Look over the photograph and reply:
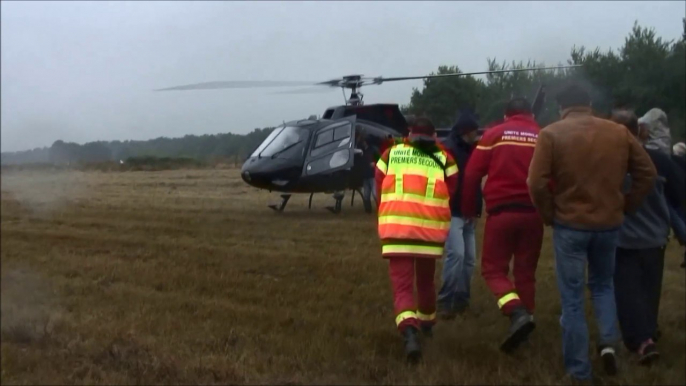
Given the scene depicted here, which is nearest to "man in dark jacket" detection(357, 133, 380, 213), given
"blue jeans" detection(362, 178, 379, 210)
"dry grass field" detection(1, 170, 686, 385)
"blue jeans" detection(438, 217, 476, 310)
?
"blue jeans" detection(362, 178, 379, 210)

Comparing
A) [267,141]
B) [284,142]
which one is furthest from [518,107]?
[267,141]

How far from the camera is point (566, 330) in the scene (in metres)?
5.39

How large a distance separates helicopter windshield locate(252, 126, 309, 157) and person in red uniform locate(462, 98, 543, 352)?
8.93 metres

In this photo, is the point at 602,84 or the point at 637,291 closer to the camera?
the point at 637,291

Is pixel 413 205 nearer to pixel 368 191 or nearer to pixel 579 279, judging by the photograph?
pixel 579 279

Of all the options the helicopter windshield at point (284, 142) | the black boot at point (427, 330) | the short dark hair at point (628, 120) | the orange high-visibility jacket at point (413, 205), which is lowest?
the black boot at point (427, 330)

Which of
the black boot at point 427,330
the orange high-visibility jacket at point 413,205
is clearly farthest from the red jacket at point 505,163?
the black boot at point 427,330

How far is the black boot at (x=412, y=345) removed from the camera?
567 cm

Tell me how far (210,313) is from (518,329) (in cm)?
258

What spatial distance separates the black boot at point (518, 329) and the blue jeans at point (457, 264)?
4.09 feet

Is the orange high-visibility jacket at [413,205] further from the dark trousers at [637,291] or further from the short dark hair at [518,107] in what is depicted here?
the dark trousers at [637,291]

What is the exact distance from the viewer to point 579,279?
208 inches

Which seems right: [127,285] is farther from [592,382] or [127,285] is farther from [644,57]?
[644,57]

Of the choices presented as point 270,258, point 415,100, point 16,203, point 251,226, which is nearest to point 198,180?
point 251,226
